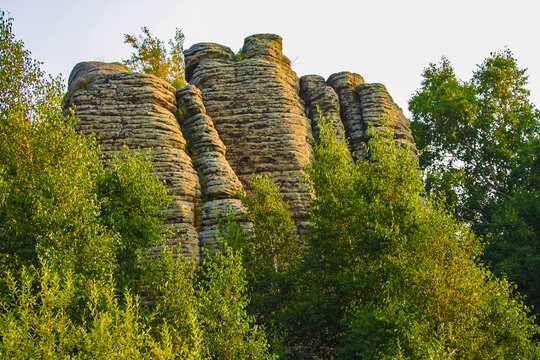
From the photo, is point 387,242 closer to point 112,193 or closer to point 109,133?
point 112,193

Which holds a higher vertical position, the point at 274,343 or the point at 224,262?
the point at 224,262

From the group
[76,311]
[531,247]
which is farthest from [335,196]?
[531,247]

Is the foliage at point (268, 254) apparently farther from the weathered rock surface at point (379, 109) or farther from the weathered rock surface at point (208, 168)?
the weathered rock surface at point (379, 109)

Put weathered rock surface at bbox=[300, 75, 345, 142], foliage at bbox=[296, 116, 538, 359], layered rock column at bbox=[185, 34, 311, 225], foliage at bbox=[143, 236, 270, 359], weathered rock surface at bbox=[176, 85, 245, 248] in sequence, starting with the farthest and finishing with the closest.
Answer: weathered rock surface at bbox=[300, 75, 345, 142]
layered rock column at bbox=[185, 34, 311, 225]
weathered rock surface at bbox=[176, 85, 245, 248]
foliage at bbox=[296, 116, 538, 359]
foliage at bbox=[143, 236, 270, 359]

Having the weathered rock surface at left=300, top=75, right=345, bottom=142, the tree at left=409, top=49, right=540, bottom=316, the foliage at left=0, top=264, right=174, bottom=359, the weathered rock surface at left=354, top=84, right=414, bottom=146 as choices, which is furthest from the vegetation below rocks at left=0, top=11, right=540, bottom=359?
the tree at left=409, top=49, right=540, bottom=316

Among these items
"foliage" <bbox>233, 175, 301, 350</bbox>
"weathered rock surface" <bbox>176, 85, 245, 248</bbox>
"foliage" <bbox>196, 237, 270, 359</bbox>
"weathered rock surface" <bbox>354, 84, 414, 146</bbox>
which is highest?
"weathered rock surface" <bbox>354, 84, 414, 146</bbox>

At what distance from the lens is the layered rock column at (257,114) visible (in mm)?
34281

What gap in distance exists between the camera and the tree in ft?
151

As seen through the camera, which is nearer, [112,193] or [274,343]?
[274,343]

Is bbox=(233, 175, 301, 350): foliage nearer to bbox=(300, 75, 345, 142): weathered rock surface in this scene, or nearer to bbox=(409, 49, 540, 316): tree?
bbox=(300, 75, 345, 142): weathered rock surface

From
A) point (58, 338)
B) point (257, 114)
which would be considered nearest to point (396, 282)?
point (58, 338)

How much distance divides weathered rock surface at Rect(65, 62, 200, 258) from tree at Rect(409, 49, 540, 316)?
2758cm

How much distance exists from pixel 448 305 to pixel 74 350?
48.7ft

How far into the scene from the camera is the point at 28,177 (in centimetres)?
1908
